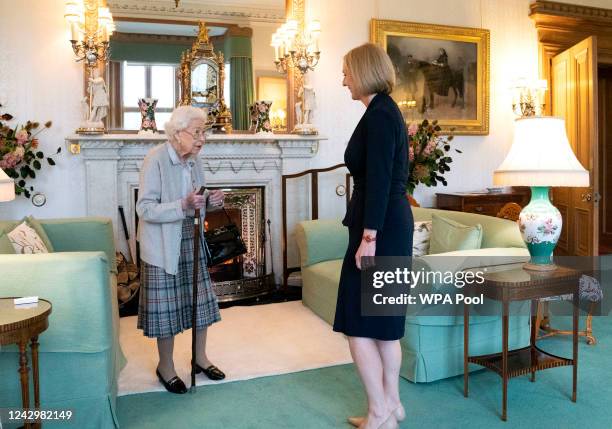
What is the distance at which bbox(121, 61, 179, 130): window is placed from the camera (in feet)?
16.5

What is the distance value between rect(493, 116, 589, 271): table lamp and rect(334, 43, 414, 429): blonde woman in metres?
0.86

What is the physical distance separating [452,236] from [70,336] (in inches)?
84.8

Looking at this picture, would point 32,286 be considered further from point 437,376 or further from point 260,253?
point 260,253

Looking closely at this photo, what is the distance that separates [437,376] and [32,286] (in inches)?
77.1

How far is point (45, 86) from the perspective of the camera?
482cm

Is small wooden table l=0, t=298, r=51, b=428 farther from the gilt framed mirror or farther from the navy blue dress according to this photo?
the gilt framed mirror

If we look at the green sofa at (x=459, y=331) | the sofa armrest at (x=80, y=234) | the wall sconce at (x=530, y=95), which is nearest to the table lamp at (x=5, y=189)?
the sofa armrest at (x=80, y=234)

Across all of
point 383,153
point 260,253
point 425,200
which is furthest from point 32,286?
point 425,200

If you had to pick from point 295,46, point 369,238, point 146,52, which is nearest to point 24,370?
point 369,238

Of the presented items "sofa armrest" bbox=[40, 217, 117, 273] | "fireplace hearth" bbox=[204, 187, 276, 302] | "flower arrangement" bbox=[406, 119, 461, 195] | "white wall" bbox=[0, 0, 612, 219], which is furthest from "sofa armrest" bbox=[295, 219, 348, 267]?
"sofa armrest" bbox=[40, 217, 117, 273]

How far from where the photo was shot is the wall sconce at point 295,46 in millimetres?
5199

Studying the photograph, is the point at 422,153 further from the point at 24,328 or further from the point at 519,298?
the point at 24,328

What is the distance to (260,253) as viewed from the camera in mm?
5367

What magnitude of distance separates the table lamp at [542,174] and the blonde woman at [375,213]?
0.86 meters
